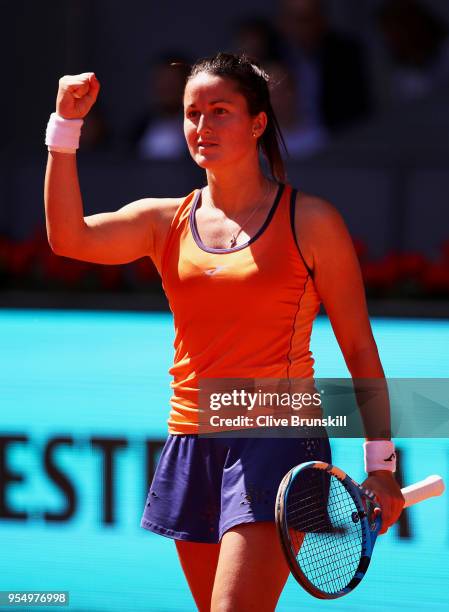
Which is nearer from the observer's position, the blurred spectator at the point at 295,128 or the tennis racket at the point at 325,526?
the tennis racket at the point at 325,526

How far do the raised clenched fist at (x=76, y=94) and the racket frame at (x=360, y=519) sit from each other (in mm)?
997

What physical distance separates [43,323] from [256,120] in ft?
12.7

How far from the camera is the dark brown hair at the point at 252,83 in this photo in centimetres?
301

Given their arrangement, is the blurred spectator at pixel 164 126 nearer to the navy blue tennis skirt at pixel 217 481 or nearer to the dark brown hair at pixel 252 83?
the dark brown hair at pixel 252 83

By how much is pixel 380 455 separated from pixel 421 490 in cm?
18

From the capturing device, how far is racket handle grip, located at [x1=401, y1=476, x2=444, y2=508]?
2.96 metres

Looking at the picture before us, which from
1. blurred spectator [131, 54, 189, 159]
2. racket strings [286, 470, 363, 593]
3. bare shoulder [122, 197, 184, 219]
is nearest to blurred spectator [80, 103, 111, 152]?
blurred spectator [131, 54, 189, 159]

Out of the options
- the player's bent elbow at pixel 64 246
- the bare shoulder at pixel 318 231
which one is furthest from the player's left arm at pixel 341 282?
the player's bent elbow at pixel 64 246

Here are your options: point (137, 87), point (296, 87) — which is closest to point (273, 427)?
point (296, 87)

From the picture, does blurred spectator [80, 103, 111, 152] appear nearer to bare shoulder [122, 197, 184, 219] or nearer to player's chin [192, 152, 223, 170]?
bare shoulder [122, 197, 184, 219]

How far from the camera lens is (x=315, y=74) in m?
8.80

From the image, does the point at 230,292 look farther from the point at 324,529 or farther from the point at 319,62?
the point at 319,62

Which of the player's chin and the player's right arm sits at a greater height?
the player's chin

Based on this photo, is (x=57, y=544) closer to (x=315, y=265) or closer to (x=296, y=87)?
(x=315, y=265)
